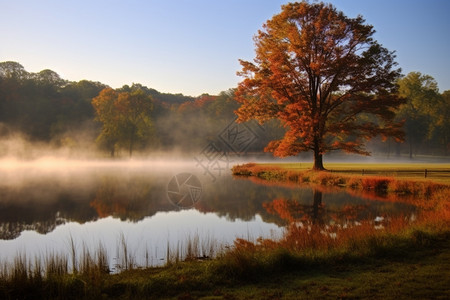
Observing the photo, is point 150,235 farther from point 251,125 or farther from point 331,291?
point 251,125

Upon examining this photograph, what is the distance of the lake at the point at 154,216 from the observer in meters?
11.1

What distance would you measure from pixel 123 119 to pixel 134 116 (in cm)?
319

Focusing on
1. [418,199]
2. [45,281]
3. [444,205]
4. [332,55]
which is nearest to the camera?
[45,281]

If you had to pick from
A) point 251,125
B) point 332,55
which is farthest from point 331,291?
point 251,125

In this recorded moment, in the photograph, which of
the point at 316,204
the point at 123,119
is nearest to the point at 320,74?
the point at 316,204

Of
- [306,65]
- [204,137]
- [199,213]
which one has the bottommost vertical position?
[199,213]

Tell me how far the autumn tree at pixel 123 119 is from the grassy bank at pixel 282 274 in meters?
58.8

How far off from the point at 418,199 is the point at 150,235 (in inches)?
621

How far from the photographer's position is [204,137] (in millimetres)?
86438

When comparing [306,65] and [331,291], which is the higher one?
[306,65]

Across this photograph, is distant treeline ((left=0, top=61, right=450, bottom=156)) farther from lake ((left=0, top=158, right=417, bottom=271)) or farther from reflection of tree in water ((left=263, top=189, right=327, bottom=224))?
reflection of tree in water ((left=263, top=189, right=327, bottom=224))

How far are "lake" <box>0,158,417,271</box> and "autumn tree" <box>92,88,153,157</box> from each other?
129 ft

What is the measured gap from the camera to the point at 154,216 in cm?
1697

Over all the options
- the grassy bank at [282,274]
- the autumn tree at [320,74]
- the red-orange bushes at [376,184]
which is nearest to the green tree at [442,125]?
the autumn tree at [320,74]
